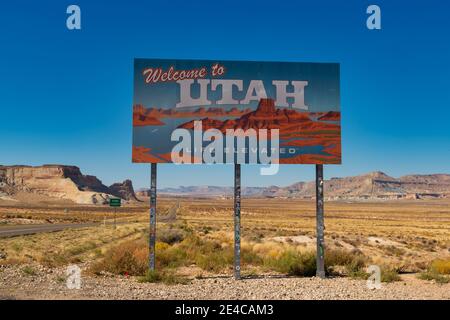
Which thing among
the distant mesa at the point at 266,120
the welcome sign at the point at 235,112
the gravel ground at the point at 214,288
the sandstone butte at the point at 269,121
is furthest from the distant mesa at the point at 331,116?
the gravel ground at the point at 214,288

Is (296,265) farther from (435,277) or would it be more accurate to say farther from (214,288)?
(435,277)

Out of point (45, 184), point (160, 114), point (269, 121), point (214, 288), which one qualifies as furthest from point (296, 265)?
point (45, 184)

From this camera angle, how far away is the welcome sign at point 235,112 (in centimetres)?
1338

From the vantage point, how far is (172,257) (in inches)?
664

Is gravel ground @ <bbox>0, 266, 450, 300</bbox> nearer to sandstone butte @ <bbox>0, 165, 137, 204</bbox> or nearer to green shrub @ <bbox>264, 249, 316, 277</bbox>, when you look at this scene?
green shrub @ <bbox>264, 249, 316, 277</bbox>

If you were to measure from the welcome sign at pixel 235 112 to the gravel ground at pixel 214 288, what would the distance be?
11.7 feet

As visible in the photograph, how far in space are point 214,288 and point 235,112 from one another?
5316mm

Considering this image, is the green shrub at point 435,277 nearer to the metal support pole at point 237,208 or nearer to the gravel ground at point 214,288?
the gravel ground at point 214,288

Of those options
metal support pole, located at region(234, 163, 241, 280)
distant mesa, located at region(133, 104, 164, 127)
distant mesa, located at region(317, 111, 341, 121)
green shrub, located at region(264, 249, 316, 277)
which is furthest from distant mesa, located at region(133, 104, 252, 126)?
green shrub, located at region(264, 249, 316, 277)

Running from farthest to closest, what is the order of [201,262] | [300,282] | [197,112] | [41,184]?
[41,184], [201,262], [197,112], [300,282]

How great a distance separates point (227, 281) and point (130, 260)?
331cm
